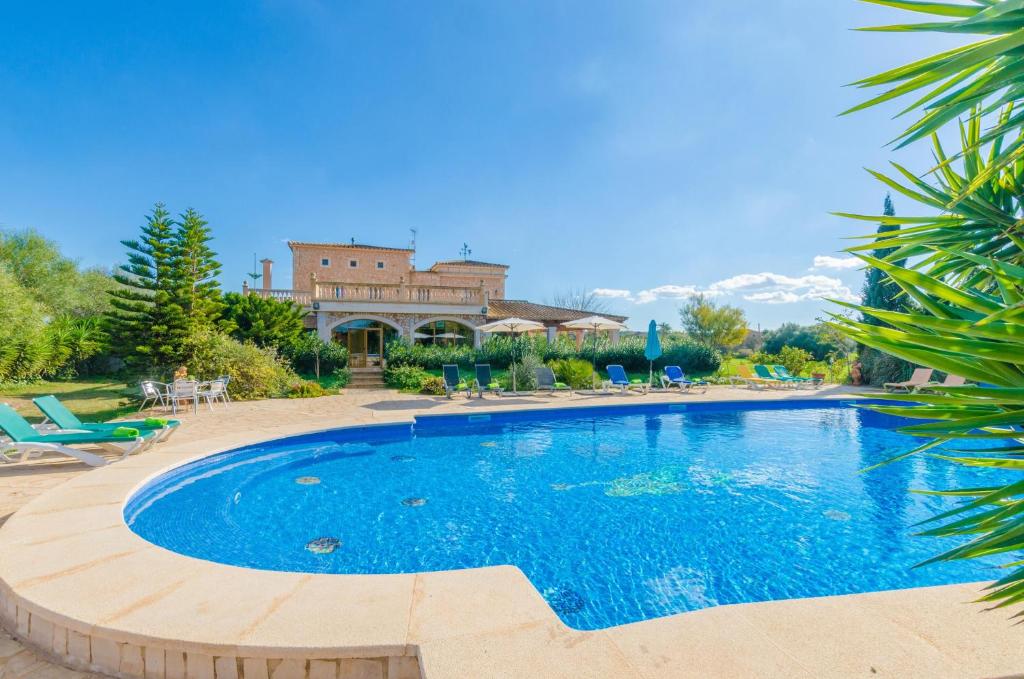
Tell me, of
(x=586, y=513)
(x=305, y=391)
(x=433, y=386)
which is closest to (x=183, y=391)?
(x=305, y=391)

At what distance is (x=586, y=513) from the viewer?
18.9 feet

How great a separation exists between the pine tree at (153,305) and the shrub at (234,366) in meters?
0.55

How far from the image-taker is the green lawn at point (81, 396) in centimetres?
1105

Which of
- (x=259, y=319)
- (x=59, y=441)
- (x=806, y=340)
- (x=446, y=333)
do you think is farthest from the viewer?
(x=806, y=340)

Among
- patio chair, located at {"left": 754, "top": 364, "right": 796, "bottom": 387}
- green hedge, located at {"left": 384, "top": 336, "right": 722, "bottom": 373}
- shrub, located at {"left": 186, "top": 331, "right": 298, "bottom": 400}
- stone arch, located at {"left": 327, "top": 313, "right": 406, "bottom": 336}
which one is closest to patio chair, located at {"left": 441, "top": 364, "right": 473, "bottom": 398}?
green hedge, located at {"left": 384, "top": 336, "right": 722, "bottom": 373}

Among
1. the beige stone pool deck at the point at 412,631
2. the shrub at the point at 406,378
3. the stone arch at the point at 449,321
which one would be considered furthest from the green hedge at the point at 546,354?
the beige stone pool deck at the point at 412,631

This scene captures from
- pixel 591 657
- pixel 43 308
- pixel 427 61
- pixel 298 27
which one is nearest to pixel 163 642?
pixel 591 657

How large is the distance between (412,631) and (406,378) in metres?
14.7

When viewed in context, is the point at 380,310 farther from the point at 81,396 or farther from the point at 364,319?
the point at 81,396

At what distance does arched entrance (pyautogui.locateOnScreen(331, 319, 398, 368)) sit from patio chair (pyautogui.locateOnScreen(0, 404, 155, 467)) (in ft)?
46.0

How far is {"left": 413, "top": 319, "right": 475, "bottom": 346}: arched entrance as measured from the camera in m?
22.0

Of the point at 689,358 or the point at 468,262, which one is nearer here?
the point at 689,358

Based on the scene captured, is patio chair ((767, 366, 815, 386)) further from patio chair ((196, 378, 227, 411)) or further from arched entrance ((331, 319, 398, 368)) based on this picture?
patio chair ((196, 378, 227, 411))

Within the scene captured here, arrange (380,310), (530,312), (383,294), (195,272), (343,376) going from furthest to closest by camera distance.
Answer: (530,312)
(383,294)
(380,310)
(343,376)
(195,272)
